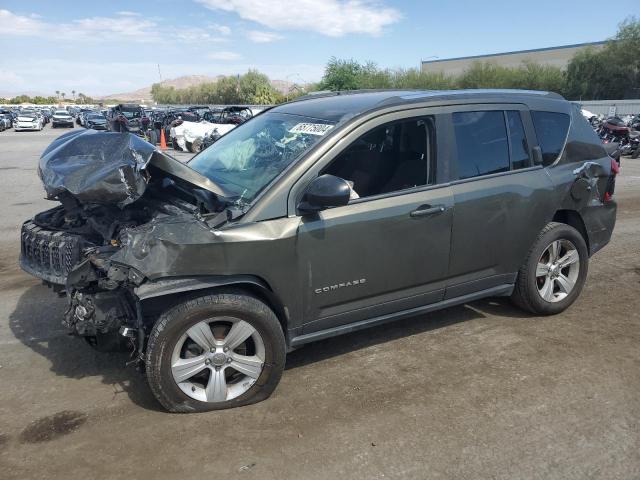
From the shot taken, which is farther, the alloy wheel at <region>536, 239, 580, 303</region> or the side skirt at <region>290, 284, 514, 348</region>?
the alloy wheel at <region>536, 239, 580, 303</region>

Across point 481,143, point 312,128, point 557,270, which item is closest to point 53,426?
point 312,128

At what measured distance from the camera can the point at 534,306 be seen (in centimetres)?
470

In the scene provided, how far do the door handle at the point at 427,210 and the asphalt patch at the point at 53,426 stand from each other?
2.52 metres

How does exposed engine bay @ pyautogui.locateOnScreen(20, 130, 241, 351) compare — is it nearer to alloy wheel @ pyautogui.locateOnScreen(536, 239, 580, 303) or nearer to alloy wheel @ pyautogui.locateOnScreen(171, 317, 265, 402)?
alloy wheel @ pyautogui.locateOnScreen(171, 317, 265, 402)

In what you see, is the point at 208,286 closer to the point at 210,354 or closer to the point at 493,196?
the point at 210,354

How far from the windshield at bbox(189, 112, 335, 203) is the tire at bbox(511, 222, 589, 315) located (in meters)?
2.16

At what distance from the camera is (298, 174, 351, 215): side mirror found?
10.8 feet

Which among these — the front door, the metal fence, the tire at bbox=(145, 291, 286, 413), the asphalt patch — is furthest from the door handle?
the metal fence

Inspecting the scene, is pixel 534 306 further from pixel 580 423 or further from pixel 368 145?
pixel 368 145

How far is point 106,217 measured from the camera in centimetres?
380

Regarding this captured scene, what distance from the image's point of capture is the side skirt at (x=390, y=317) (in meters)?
3.64

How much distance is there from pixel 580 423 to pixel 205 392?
2.28m

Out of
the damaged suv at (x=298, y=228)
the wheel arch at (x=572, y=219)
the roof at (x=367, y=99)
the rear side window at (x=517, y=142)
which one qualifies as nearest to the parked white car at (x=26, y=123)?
the damaged suv at (x=298, y=228)

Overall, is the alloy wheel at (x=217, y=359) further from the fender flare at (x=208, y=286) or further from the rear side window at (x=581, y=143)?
the rear side window at (x=581, y=143)
